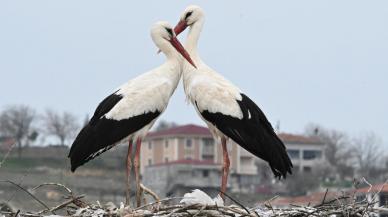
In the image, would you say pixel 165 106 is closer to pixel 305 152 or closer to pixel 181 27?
pixel 181 27

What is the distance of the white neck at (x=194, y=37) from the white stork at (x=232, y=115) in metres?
0.07

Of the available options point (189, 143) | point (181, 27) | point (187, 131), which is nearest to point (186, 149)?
point (189, 143)

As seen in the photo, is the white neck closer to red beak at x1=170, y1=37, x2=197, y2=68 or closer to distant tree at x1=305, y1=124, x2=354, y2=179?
red beak at x1=170, y1=37, x2=197, y2=68

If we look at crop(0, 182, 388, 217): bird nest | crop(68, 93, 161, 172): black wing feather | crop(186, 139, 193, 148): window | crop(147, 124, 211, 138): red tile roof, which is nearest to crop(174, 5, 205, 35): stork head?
crop(68, 93, 161, 172): black wing feather

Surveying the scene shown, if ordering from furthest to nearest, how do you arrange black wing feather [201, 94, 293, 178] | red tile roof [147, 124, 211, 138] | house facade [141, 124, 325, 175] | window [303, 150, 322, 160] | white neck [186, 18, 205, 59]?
window [303, 150, 322, 160] → house facade [141, 124, 325, 175] → red tile roof [147, 124, 211, 138] → white neck [186, 18, 205, 59] → black wing feather [201, 94, 293, 178]

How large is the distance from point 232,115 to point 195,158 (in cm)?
7952

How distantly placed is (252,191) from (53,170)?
39.1 ft

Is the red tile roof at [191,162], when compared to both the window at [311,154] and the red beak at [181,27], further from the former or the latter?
the red beak at [181,27]

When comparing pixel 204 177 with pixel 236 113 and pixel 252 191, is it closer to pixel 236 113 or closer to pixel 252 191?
pixel 252 191

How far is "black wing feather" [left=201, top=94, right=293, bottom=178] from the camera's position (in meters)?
10.4

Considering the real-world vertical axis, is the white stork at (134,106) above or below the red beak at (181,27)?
below

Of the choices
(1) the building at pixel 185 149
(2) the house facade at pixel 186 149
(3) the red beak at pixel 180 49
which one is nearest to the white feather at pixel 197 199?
(3) the red beak at pixel 180 49

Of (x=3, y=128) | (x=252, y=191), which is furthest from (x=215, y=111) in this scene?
(x=3, y=128)

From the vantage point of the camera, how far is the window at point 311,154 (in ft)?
320
